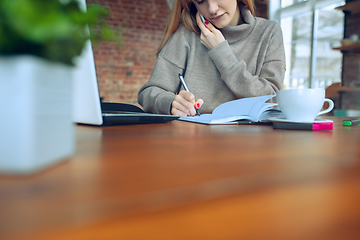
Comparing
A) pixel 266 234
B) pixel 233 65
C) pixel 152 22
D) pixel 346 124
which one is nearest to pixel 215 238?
pixel 266 234

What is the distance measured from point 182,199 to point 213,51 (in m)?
1.00

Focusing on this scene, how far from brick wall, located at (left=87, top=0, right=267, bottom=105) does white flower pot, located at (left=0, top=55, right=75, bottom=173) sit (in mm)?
3658

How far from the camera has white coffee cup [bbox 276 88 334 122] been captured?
545mm

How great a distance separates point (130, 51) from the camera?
12.7 feet

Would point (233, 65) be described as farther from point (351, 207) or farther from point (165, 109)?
point (351, 207)

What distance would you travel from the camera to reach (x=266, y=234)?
5.5 inches

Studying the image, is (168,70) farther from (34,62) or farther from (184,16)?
(34,62)

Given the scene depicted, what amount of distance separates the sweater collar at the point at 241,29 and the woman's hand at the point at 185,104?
1.88 feet

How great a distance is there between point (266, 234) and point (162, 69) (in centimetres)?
108

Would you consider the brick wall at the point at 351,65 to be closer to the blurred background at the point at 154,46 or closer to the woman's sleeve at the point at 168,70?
the blurred background at the point at 154,46

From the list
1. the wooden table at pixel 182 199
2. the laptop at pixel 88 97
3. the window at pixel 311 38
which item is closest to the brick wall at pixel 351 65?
the window at pixel 311 38

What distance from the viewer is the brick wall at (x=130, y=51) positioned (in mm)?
3726

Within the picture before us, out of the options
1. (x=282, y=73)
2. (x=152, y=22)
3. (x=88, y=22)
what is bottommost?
(x=88, y=22)

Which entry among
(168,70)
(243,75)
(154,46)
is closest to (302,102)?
(243,75)
